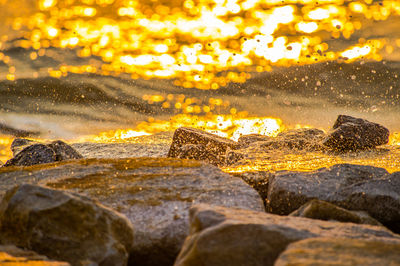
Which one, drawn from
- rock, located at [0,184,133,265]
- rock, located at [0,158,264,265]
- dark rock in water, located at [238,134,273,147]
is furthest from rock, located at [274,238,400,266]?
dark rock in water, located at [238,134,273,147]

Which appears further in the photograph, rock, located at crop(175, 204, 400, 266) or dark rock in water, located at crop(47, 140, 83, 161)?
dark rock in water, located at crop(47, 140, 83, 161)

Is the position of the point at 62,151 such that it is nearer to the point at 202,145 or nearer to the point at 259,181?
the point at 202,145

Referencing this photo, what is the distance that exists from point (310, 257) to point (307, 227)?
22.2 inches

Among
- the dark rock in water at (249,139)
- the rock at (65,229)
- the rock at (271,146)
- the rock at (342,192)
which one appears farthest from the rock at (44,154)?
the dark rock in water at (249,139)

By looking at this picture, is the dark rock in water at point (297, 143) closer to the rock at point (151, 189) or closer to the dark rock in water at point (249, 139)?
the dark rock in water at point (249, 139)

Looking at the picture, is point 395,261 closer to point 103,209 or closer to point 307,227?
point 307,227

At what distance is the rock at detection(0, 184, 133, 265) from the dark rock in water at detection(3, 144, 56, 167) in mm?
3429

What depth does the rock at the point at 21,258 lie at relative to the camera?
6.25ft

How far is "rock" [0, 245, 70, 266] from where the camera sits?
6.25ft

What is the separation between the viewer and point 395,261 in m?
1.56

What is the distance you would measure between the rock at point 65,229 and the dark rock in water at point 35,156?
3429mm

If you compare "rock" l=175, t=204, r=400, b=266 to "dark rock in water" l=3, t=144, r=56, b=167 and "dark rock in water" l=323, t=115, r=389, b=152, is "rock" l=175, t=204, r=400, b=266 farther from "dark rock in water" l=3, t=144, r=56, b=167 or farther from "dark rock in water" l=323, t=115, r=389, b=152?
"dark rock in water" l=323, t=115, r=389, b=152

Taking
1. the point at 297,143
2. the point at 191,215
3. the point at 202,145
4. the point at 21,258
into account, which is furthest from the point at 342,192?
the point at 297,143

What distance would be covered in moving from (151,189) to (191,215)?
1.16 metres
